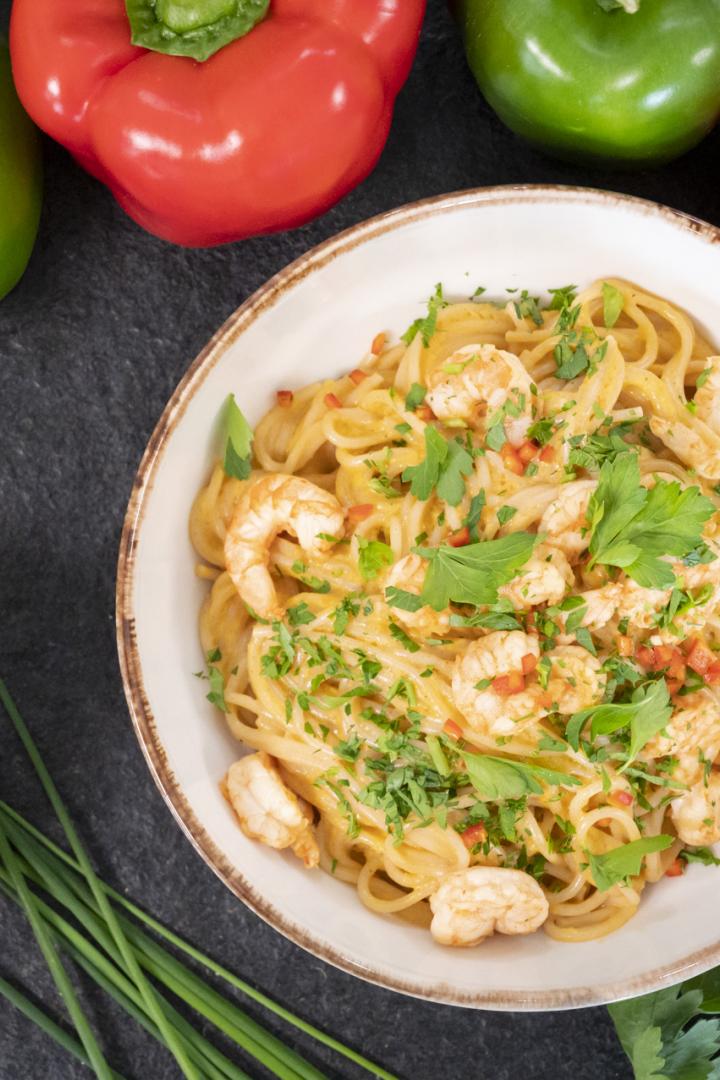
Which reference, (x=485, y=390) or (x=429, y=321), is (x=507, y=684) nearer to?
(x=485, y=390)

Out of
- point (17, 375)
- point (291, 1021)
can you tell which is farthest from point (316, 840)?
point (17, 375)

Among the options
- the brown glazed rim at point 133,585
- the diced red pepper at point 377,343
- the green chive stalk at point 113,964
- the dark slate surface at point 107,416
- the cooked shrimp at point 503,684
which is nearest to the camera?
the cooked shrimp at point 503,684

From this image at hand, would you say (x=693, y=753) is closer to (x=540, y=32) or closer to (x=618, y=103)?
(x=618, y=103)

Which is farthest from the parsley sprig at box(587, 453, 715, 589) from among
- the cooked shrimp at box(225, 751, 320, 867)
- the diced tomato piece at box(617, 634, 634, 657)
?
the cooked shrimp at box(225, 751, 320, 867)

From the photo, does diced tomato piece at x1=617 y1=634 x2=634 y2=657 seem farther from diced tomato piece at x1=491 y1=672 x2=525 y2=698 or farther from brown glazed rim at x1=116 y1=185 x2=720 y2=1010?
brown glazed rim at x1=116 y1=185 x2=720 y2=1010

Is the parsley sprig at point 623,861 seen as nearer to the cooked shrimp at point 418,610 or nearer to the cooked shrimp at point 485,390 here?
the cooked shrimp at point 418,610

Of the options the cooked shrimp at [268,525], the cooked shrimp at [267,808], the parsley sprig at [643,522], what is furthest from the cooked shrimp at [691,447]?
the cooked shrimp at [267,808]
